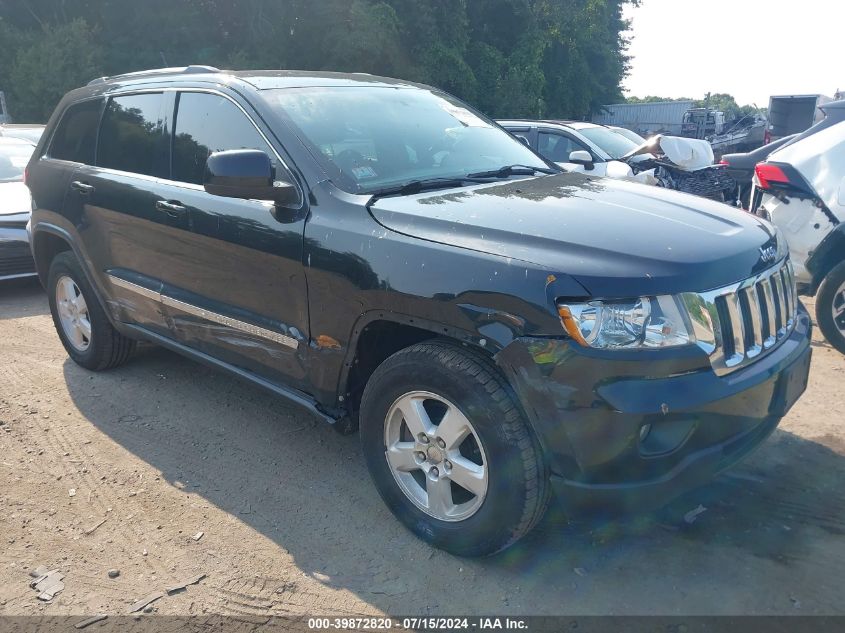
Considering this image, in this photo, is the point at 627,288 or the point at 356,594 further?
the point at 356,594

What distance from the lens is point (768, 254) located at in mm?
2912

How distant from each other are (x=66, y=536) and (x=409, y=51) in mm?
27830

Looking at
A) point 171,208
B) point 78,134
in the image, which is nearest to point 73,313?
point 78,134

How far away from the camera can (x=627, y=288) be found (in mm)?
2379

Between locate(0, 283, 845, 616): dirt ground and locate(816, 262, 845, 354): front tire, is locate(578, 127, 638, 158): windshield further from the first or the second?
locate(0, 283, 845, 616): dirt ground

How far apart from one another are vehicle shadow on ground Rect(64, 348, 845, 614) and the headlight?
2.19ft

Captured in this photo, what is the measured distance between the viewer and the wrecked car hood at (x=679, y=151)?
31.6ft

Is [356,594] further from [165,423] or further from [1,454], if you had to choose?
[1,454]

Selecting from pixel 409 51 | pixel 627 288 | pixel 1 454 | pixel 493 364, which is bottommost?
pixel 1 454

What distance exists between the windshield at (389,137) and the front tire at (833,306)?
232 centimetres

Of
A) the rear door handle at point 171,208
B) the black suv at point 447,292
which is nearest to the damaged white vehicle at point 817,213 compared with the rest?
the black suv at point 447,292

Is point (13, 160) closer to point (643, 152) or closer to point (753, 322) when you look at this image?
point (643, 152)

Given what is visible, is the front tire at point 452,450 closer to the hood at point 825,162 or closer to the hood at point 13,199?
the hood at point 825,162

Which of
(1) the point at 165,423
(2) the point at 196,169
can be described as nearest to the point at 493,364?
(2) the point at 196,169
